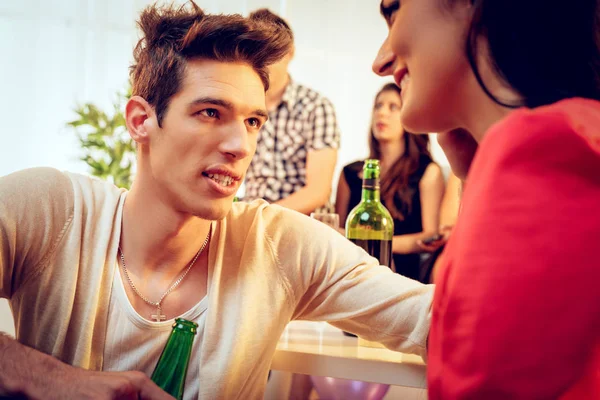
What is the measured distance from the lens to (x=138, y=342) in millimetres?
1127

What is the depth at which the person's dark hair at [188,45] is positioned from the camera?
4.23 ft

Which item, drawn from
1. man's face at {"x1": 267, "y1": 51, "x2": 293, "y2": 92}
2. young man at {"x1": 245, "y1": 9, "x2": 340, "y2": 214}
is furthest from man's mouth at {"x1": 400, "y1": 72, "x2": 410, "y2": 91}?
young man at {"x1": 245, "y1": 9, "x2": 340, "y2": 214}

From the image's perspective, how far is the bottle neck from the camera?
128 cm

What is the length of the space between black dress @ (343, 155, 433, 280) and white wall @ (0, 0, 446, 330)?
1.55 metres

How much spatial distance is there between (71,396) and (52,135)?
371 cm

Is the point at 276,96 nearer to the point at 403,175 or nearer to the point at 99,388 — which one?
the point at 403,175

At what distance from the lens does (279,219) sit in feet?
4.17

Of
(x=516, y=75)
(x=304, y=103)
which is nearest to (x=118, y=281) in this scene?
Result: (x=516, y=75)

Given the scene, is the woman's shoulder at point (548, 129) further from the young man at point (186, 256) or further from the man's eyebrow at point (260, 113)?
the man's eyebrow at point (260, 113)

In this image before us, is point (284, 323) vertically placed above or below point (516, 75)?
below

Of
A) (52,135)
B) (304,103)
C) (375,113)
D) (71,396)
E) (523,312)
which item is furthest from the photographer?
(52,135)

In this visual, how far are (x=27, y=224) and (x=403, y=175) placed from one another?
1.97m

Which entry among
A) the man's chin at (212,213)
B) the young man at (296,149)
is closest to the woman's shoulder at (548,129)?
the man's chin at (212,213)

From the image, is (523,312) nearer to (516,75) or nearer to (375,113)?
(516,75)
